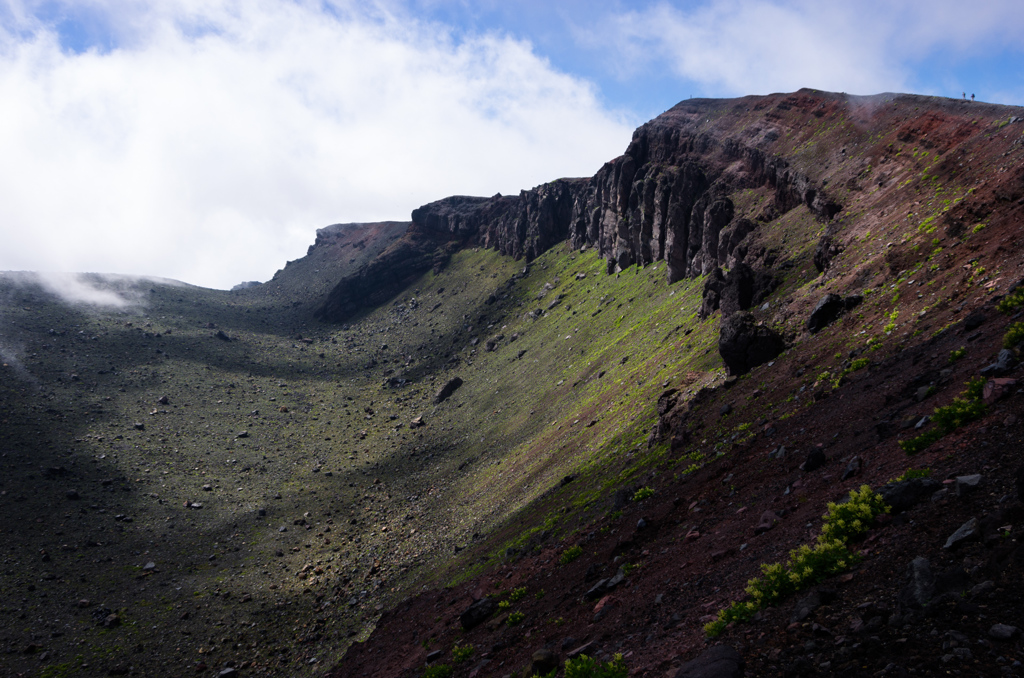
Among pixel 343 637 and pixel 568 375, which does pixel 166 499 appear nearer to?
pixel 343 637

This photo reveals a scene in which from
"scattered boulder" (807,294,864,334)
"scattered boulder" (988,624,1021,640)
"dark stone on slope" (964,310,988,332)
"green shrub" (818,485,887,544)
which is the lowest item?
"scattered boulder" (988,624,1021,640)

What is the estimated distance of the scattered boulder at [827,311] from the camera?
89.8 feet

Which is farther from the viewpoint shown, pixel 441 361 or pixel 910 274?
pixel 441 361

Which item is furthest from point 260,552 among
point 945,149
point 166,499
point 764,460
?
point 945,149

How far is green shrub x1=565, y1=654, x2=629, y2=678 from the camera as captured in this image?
36.9ft

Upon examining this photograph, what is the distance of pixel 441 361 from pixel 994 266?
83994mm

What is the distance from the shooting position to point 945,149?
104 feet

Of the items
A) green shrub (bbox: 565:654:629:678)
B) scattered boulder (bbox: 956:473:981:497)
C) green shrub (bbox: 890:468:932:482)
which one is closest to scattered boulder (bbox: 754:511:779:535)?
green shrub (bbox: 890:468:932:482)

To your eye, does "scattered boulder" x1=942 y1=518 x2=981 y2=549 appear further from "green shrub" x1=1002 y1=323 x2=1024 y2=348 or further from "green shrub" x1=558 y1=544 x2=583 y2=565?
"green shrub" x1=558 y1=544 x2=583 y2=565

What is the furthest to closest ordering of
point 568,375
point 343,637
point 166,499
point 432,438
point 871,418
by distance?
1. point 432,438
2. point 568,375
3. point 166,499
4. point 343,637
5. point 871,418

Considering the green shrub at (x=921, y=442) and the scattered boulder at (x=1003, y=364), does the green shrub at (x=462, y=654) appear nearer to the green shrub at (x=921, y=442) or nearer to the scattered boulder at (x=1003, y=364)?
the green shrub at (x=921, y=442)

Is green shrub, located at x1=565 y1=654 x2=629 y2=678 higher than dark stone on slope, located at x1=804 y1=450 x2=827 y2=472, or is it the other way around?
dark stone on slope, located at x1=804 y1=450 x2=827 y2=472

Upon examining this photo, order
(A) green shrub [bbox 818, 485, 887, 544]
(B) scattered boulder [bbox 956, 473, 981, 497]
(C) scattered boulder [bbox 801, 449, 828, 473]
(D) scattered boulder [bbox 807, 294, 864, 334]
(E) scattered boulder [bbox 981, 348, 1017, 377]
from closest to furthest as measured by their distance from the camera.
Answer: (B) scattered boulder [bbox 956, 473, 981, 497]
(A) green shrub [bbox 818, 485, 887, 544]
(E) scattered boulder [bbox 981, 348, 1017, 377]
(C) scattered boulder [bbox 801, 449, 828, 473]
(D) scattered boulder [bbox 807, 294, 864, 334]

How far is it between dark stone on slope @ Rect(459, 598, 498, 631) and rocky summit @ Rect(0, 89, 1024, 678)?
157mm
